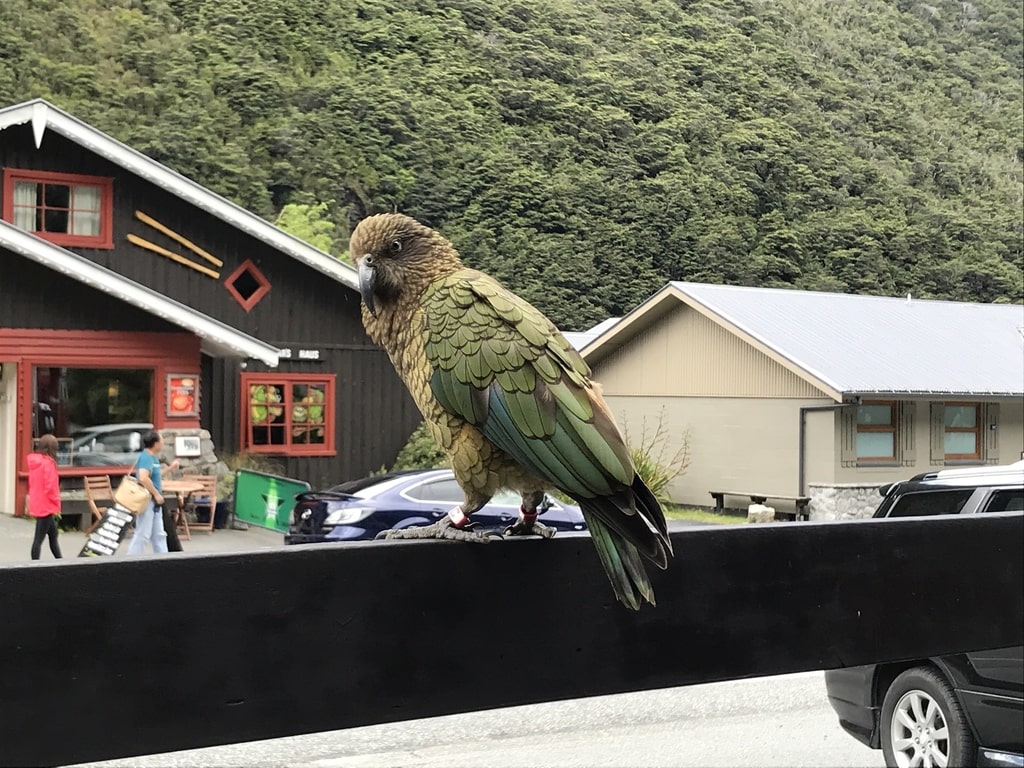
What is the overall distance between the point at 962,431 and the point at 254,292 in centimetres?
737

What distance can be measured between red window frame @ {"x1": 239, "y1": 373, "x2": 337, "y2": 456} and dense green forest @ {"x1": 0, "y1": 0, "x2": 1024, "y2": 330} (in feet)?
5.95

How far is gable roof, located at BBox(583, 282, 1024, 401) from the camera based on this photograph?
30.5ft

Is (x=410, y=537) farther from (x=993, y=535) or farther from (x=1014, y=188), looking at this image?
(x=1014, y=188)

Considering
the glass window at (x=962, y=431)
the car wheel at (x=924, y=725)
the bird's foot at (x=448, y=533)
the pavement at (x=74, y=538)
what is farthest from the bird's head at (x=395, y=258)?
the glass window at (x=962, y=431)

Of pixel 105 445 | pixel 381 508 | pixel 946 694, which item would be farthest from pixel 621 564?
pixel 105 445

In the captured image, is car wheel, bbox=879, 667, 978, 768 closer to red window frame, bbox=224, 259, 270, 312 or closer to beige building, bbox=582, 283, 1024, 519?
beige building, bbox=582, 283, 1024, 519

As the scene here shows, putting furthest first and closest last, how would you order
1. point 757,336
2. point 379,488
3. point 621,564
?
point 757,336 → point 379,488 → point 621,564

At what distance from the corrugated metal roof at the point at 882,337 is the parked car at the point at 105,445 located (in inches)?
222

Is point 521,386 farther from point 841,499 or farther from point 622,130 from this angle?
point 622,130

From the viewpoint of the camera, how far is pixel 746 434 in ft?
30.6

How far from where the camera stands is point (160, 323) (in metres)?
10.0

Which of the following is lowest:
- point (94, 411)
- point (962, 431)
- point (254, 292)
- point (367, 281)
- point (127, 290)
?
point (962, 431)

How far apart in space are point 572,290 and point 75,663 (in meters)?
8.67

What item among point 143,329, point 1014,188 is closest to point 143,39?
point 143,329
